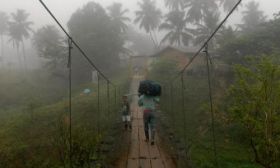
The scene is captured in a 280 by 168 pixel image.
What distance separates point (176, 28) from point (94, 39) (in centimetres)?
1044

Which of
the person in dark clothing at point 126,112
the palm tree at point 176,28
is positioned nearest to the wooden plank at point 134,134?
the person in dark clothing at point 126,112

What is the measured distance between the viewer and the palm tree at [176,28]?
106 ft

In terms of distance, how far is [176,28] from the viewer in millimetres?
32938

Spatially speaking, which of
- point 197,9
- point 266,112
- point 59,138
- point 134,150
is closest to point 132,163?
point 134,150

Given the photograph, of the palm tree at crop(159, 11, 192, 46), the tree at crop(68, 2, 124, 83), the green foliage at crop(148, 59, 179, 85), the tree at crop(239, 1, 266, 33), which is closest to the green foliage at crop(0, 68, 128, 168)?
the green foliage at crop(148, 59, 179, 85)

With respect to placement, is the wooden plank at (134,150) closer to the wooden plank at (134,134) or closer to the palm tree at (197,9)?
the wooden plank at (134,134)

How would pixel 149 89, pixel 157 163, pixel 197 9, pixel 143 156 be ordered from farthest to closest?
pixel 197 9 → pixel 149 89 → pixel 143 156 → pixel 157 163

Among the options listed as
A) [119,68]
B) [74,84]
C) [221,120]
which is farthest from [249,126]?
[119,68]

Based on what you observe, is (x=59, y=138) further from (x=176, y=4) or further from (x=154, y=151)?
(x=176, y=4)

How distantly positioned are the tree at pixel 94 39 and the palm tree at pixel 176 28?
19.6 feet

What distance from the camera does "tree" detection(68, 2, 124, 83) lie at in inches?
1066

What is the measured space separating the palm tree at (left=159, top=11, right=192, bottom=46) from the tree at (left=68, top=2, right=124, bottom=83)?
19.6ft

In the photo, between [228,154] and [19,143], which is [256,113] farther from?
[19,143]

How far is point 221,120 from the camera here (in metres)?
12.6
